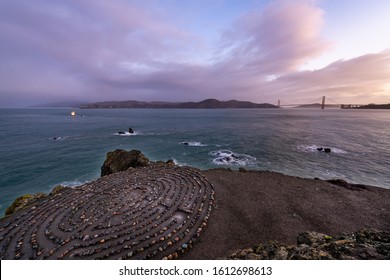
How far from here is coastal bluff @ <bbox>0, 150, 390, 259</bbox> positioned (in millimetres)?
9023

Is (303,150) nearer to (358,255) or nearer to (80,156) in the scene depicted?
(358,255)

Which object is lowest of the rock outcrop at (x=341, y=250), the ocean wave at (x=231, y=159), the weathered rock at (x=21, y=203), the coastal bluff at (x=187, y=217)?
the ocean wave at (x=231, y=159)

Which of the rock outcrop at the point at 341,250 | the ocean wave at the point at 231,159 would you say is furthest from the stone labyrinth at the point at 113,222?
the ocean wave at the point at 231,159

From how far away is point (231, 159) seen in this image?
101ft

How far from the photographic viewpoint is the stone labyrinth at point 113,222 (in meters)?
8.98

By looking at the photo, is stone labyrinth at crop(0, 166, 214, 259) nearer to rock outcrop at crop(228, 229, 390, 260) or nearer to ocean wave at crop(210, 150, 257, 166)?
rock outcrop at crop(228, 229, 390, 260)

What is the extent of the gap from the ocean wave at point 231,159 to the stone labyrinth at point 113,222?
13663 millimetres

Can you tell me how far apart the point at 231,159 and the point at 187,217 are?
67.2ft

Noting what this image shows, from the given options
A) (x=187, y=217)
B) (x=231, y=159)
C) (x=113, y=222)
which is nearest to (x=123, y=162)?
(x=113, y=222)

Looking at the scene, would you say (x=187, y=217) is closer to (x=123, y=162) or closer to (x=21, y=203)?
(x=21, y=203)

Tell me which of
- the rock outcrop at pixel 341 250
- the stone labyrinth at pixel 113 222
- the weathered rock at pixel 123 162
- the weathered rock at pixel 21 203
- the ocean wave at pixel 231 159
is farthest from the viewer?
the ocean wave at pixel 231 159

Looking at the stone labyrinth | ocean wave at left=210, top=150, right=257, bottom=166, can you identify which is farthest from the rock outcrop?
ocean wave at left=210, top=150, right=257, bottom=166

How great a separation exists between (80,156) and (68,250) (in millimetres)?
28400

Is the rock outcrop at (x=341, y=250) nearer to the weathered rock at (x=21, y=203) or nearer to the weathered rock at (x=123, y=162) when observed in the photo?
the weathered rock at (x=21, y=203)
